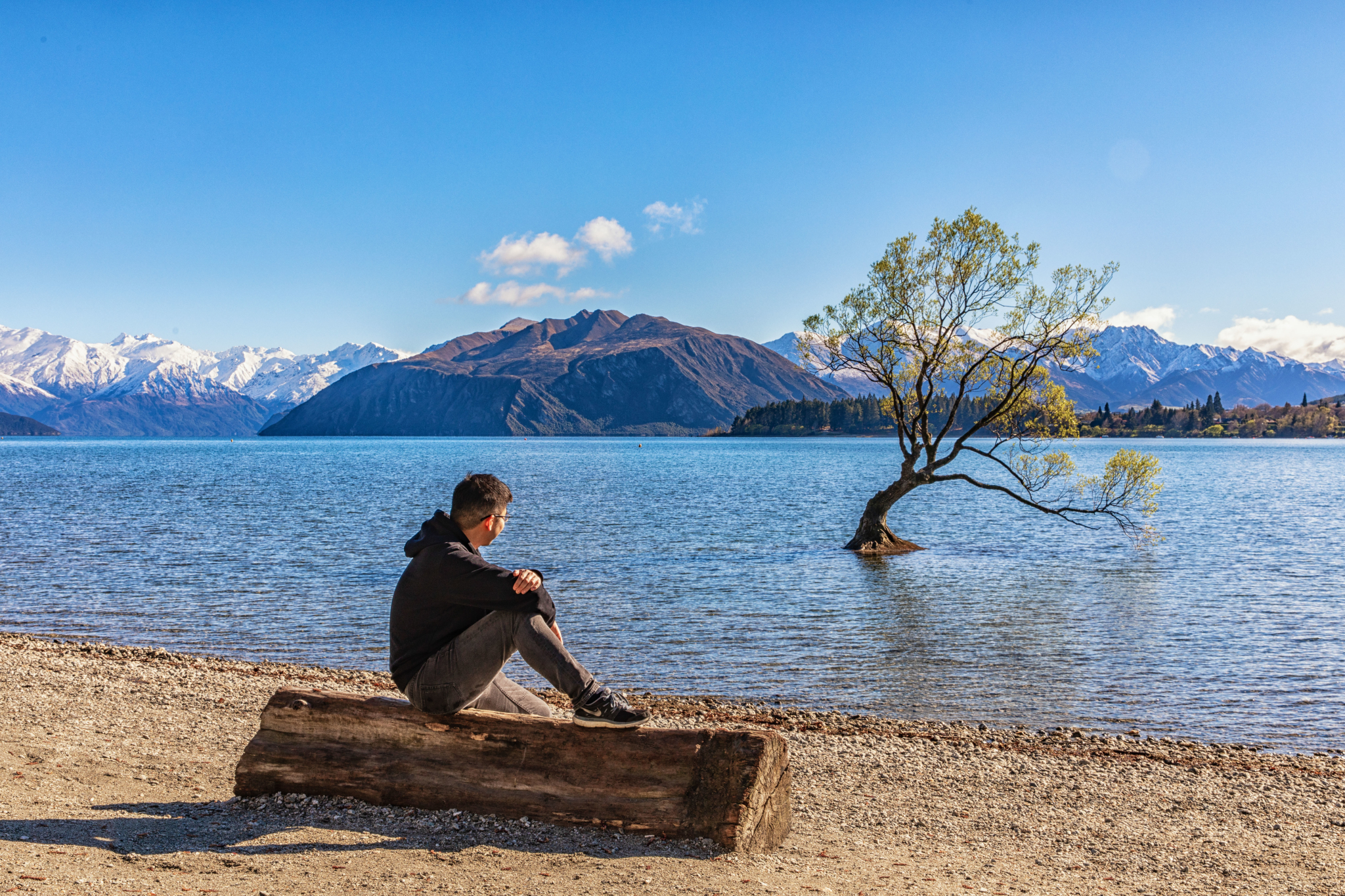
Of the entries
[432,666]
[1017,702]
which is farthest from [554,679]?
[1017,702]

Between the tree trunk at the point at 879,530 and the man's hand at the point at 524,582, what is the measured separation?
34.3 m

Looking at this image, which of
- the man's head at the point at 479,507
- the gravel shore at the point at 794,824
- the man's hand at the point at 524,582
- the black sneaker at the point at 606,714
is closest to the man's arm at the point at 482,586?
the man's hand at the point at 524,582

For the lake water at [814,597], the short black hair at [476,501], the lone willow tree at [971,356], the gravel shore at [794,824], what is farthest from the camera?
the lone willow tree at [971,356]

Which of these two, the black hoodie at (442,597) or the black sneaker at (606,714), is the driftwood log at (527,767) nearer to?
the black sneaker at (606,714)

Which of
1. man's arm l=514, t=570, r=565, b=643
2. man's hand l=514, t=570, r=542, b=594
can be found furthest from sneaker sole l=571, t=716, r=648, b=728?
man's hand l=514, t=570, r=542, b=594

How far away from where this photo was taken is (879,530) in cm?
4041

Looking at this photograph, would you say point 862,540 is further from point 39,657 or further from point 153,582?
point 39,657

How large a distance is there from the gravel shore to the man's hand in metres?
2.27

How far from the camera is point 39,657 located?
16625 millimetres

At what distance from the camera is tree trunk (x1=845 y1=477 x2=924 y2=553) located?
131 ft

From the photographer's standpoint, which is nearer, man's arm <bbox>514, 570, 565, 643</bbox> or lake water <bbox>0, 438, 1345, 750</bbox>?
man's arm <bbox>514, 570, 565, 643</bbox>

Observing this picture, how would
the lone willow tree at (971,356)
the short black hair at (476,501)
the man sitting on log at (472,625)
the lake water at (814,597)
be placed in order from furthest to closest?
1. the lone willow tree at (971,356)
2. the lake water at (814,597)
3. the short black hair at (476,501)
4. the man sitting on log at (472,625)

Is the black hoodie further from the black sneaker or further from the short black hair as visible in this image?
the black sneaker

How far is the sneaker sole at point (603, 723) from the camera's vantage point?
7.35 meters
